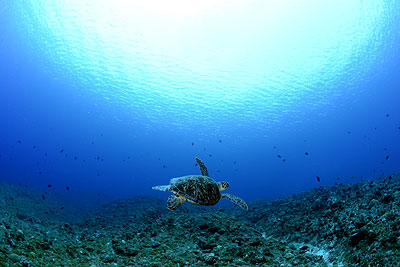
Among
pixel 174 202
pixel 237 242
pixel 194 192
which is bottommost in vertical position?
pixel 237 242

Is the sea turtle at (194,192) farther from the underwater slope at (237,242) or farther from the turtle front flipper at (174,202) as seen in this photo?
the underwater slope at (237,242)

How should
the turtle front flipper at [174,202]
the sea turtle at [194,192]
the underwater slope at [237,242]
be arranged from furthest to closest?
the sea turtle at [194,192]
the turtle front flipper at [174,202]
the underwater slope at [237,242]

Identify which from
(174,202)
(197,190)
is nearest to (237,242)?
(197,190)

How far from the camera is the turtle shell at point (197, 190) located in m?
7.11

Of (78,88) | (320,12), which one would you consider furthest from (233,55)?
(78,88)

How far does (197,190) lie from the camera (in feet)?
23.7

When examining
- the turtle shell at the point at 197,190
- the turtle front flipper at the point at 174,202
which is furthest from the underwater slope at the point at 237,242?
the turtle shell at the point at 197,190

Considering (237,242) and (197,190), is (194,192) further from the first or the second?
(237,242)

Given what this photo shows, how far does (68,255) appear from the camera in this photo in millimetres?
5156

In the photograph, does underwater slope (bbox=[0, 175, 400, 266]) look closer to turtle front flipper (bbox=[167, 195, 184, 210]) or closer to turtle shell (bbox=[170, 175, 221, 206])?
turtle front flipper (bbox=[167, 195, 184, 210])

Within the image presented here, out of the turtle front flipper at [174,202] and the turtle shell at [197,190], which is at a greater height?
the turtle shell at [197,190]

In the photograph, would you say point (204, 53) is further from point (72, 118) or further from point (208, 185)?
point (72, 118)

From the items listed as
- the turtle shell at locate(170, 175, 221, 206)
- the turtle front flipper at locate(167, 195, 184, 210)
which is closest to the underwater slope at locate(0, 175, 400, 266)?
the turtle front flipper at locate(167, 195, 184, 210)

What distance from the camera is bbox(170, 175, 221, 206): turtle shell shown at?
23.3 ft
